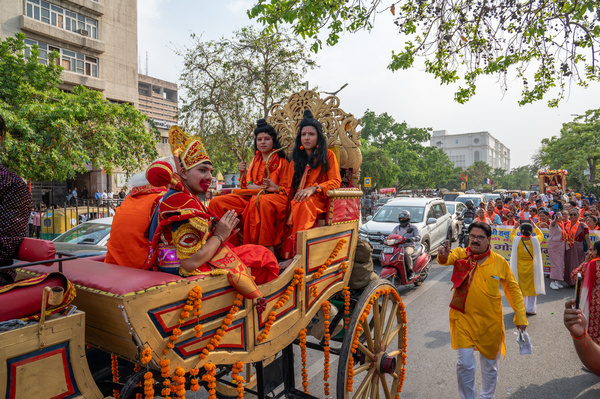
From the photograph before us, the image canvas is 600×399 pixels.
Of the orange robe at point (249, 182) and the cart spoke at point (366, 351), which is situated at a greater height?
the orange robe at point (249, 182)

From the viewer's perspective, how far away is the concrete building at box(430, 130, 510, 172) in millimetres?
106700

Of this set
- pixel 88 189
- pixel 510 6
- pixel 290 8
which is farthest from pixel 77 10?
pixel 510 6

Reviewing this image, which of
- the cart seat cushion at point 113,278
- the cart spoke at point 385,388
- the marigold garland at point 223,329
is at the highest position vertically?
the cart seat cushion at point 113,278

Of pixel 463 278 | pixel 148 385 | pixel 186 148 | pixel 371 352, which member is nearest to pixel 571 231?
pixel 463 278

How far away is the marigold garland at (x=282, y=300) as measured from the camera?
2352mm

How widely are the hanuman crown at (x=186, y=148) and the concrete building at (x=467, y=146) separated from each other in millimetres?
109516

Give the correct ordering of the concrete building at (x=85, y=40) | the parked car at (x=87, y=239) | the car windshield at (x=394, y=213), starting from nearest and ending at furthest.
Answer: the parked car at (x=87, y=239) → the car windshield at (x=394, y=213) → the concrete building at (x=85, y=40)

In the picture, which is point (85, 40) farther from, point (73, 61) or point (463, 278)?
point (463, 278)

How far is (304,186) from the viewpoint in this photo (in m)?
3.47

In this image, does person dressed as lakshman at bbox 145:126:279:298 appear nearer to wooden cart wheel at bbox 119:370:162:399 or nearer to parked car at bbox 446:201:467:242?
wooden cart wheel at bbox 119:370:162:399

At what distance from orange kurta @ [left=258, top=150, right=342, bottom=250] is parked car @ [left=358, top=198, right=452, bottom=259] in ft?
20.4

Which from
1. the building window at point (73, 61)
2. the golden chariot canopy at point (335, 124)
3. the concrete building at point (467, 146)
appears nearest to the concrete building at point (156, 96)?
the building window at point (73, 61)

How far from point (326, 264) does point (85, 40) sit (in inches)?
1003

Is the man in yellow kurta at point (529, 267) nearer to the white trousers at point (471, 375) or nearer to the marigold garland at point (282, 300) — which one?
the white trousers at point (471, 375)
